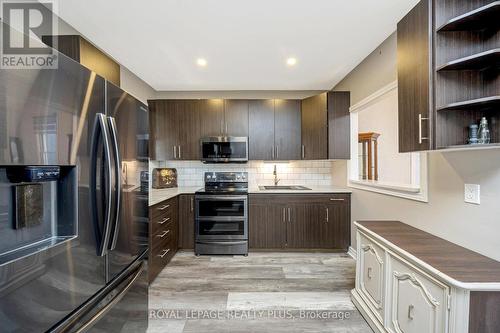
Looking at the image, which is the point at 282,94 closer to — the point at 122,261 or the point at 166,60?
the point at 166,60

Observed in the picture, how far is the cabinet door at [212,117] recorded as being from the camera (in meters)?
3.83

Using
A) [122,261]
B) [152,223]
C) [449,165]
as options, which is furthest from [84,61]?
A: [449,165]

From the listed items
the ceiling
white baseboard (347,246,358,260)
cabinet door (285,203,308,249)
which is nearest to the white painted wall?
the ceiling

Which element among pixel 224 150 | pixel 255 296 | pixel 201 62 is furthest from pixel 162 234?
pixel 201 62

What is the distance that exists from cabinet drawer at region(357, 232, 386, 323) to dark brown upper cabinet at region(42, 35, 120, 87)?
8.10ft

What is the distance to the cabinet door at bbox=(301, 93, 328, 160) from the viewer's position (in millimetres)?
3525

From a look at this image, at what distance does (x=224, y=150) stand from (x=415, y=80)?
265 centimetres

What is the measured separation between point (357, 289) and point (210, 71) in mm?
3014

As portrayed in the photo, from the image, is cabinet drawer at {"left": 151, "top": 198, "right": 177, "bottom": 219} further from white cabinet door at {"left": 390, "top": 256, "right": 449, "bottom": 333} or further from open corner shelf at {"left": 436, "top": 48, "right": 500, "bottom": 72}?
open corner shelf at {"left": 436, "top": 48, "right": 500, "bottom": 72}

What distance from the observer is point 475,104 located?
1.32 meters

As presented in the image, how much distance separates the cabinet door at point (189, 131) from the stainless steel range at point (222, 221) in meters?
0.72

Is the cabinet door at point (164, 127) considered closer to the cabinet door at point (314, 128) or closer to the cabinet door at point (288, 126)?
the cabinet door at point (288, 126)

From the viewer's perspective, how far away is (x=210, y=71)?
3240 millimetres

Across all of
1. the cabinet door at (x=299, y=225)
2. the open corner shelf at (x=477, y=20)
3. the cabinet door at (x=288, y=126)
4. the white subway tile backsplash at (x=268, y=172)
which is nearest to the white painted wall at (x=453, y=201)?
the open corner shelf at (x=477, y=20)
